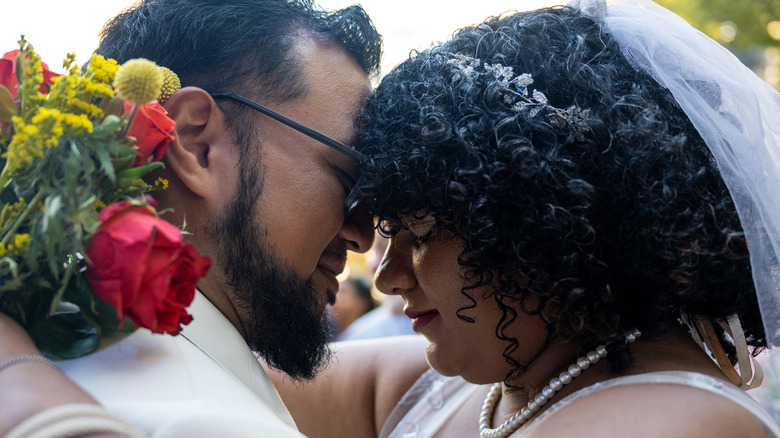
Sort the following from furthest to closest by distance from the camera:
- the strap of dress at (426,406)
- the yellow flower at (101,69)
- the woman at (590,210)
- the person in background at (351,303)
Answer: the person in background at (351,303), the strap of dress at (426,406), the woman at (590,210), the yellow flower at (101,69)

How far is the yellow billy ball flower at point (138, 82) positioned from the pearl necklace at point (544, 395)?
140cm

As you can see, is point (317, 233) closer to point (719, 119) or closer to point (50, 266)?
point (50, 266)

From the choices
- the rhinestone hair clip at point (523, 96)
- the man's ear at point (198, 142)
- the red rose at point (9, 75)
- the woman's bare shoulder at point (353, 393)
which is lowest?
the woman's bare shoulder at point (353, 393)

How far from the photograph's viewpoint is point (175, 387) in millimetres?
1520

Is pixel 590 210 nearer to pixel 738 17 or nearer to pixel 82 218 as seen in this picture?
pixel 82 218

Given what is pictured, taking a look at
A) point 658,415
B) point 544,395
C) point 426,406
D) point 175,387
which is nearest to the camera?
point 175,387

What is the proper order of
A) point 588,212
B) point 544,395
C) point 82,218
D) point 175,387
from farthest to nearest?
1. point 544,395
2. point 588,212
3. point 175,387
4. point 82,218

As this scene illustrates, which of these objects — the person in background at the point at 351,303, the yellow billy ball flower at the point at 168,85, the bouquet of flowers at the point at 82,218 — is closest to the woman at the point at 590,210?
the yellow billy ball flower at the point at 168,85

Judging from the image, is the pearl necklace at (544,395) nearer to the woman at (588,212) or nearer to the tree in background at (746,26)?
the woman at (588,212)

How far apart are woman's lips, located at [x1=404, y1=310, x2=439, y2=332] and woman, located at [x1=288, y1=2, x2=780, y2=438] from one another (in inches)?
1.7

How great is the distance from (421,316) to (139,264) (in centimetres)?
118

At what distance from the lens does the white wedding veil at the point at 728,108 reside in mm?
1892

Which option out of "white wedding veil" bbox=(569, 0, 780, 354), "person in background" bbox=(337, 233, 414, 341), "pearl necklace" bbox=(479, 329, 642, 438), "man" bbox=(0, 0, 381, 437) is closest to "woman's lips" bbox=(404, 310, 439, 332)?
"man" bbox=(0, 0, 381, 437)

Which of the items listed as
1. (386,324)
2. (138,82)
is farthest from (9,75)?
(386,324)
